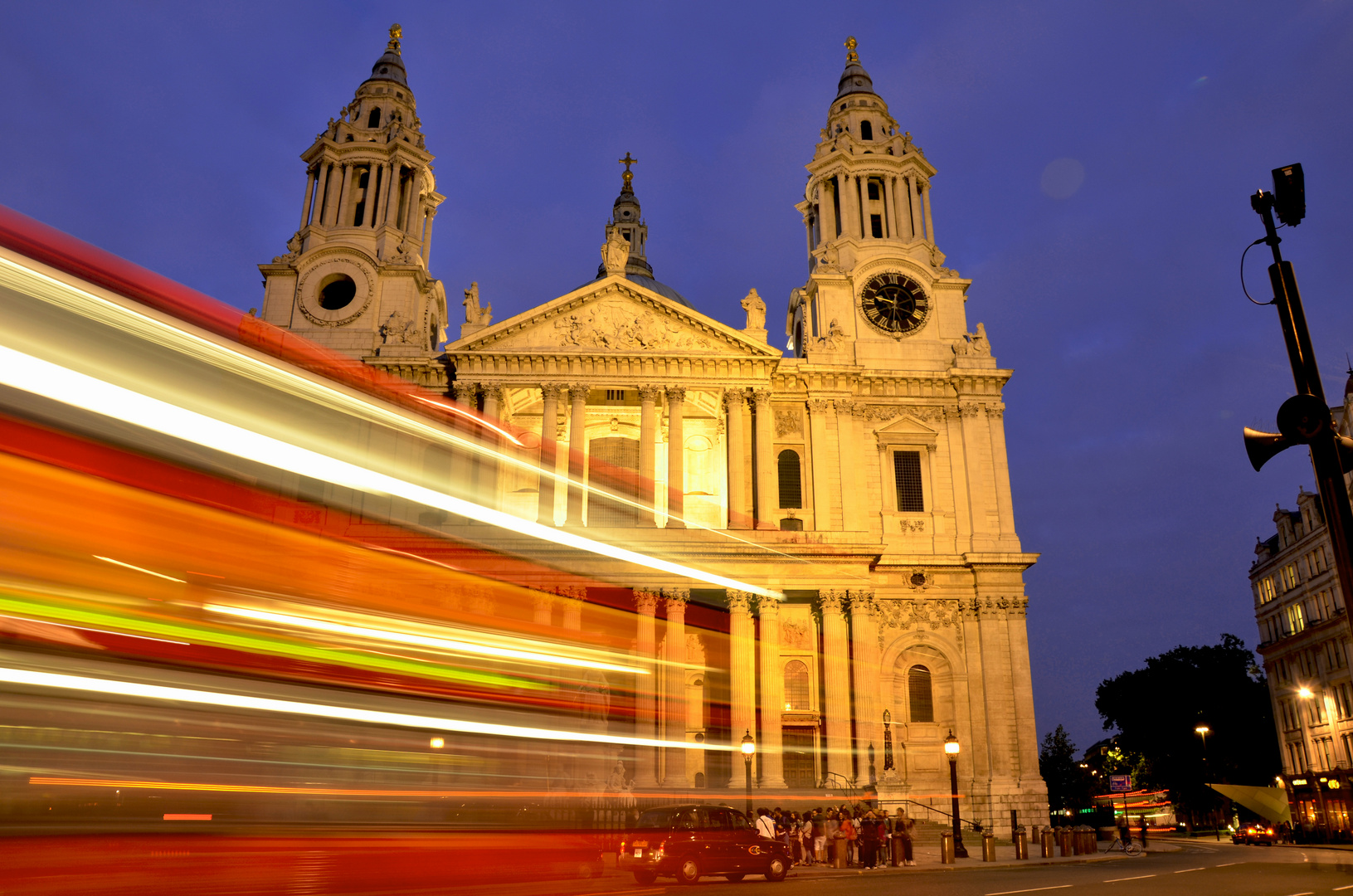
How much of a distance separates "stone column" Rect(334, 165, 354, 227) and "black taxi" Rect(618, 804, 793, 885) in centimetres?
3811

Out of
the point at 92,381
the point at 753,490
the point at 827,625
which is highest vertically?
the point at 753,490

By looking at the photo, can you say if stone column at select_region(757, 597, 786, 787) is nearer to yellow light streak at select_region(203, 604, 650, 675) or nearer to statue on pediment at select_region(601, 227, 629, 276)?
statue on pediment at select_region(601, 227, 629, 276)

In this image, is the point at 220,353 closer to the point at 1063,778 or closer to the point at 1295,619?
the point at 1295,619

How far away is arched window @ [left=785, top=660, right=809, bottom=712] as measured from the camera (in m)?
38.1

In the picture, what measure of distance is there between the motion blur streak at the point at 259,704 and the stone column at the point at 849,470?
30899mm

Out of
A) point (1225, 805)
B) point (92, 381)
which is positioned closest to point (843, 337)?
point (92, 381)

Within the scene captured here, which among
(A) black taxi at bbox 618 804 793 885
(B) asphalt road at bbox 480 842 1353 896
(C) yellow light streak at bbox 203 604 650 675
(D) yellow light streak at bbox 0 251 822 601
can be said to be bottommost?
(B) asphalt road at bbox 480 842 1353 896

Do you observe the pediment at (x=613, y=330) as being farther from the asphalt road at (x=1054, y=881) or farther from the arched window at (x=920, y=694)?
the asphalt road at (x=1054, y=881)

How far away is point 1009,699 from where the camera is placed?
38.7 m

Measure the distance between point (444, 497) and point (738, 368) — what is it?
3087 cm

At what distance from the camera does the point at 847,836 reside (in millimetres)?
25531

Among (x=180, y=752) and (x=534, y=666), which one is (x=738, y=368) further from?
(x=180, y=752)

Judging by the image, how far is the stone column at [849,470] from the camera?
39.8 metres

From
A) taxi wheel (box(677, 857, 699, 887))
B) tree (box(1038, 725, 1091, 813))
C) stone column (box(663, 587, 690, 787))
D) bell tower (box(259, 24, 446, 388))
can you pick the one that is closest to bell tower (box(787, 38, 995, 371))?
stone column (box(663, 587, 690, 787))
